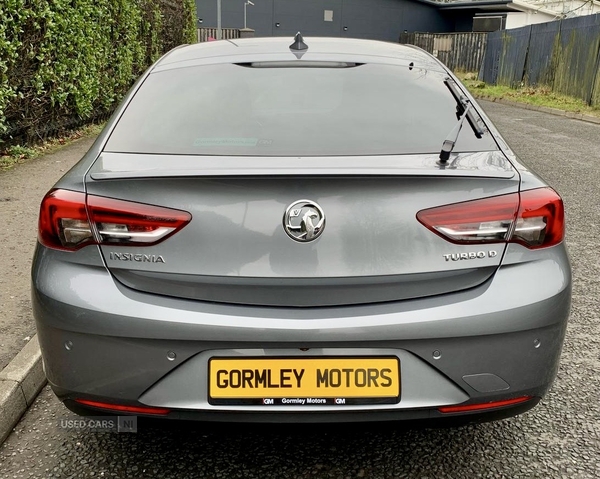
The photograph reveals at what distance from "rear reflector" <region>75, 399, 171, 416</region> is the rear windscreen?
859 millimetres

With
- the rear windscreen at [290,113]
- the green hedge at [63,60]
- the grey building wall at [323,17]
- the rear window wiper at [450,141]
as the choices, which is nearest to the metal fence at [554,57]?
the green hedge at [63,60]

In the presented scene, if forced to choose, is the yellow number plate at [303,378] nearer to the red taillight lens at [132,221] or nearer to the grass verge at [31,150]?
the red taillight lens at [132,221]

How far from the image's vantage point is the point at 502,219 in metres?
2.18

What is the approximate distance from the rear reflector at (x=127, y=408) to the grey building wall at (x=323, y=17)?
38.7m

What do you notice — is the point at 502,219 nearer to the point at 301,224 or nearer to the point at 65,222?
the point at 301,224

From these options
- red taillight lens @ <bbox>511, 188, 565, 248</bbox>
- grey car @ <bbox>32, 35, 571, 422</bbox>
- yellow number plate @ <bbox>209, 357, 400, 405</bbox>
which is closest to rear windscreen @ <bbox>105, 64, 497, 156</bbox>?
grey car @ <bbox>32, 35, 571, 422</bbox>

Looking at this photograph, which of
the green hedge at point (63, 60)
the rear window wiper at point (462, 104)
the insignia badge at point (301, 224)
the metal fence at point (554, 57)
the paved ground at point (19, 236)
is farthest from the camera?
the metal fence at point (554, 57)

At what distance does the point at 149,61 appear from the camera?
1417 centimetres

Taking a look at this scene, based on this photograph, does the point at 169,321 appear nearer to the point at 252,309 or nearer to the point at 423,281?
the point at 252,309

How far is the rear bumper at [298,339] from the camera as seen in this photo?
207 centimetres

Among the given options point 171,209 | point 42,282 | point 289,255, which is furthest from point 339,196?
point 42,282

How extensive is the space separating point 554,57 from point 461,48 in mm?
11601

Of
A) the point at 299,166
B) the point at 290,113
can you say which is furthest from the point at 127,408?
the point at 290,113

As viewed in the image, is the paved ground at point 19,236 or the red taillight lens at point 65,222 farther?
the paved ground at point 19,236
